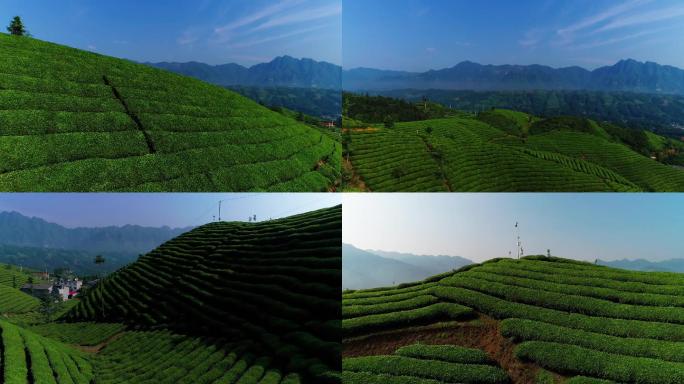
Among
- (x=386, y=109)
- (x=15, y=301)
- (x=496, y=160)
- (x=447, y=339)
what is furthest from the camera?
(x=386, y=109)

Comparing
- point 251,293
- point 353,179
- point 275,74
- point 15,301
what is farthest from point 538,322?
point 275,74

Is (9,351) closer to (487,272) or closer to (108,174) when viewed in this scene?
(108,174)

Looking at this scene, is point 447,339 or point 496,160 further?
point 496,160

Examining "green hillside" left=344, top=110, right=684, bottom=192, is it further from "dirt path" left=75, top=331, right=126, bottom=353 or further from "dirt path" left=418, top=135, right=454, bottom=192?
"dirt path" left=75, top=331, right=126, bottom=353

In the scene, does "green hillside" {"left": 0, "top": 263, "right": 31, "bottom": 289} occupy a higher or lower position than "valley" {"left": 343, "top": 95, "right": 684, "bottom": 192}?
lower

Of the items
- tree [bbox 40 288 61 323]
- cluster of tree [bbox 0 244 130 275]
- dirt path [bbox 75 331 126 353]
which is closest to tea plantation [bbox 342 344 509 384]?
dirt path [bbox 75 331 126 353]

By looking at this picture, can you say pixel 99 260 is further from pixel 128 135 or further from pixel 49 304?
pixel 128 135

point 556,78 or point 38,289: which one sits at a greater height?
point 556,78

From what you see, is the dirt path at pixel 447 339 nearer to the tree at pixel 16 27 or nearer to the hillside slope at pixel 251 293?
the hillside slope at pixel 251 293
